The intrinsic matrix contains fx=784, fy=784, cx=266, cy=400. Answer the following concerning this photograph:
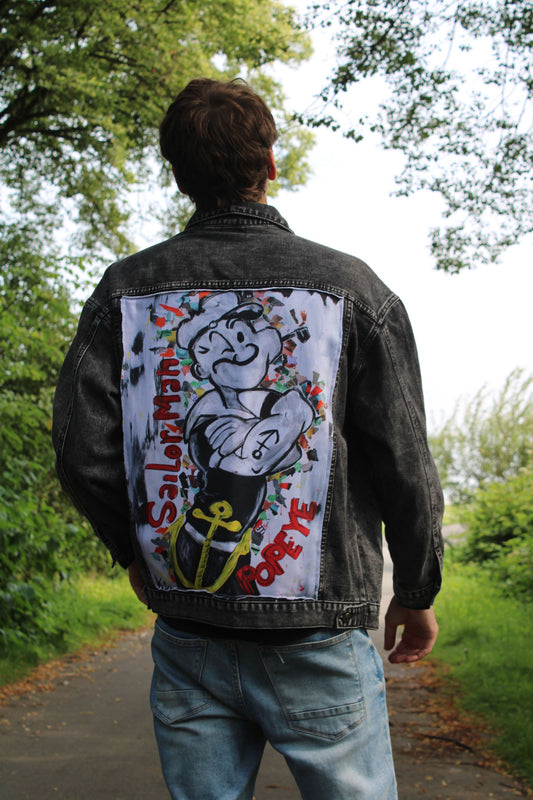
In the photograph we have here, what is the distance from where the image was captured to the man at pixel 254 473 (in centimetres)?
149

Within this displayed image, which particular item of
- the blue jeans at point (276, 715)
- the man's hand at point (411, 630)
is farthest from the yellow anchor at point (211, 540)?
the man's hand at point (411, 630)

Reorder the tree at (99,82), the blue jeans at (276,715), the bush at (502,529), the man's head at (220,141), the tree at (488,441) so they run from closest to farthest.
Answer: the blue jeans at (276,715) → the man's head at (220,141) → the bush at (502,529) → the tree at (99,82) → the tree at (488,441)

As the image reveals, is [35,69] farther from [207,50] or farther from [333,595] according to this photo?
[333,595]

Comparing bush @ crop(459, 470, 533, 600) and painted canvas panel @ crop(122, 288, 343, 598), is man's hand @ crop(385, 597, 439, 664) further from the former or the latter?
bush @ crop(459, 470, 533, 600)

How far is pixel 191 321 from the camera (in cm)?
161

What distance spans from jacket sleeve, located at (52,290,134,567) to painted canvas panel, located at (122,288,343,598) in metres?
0.06

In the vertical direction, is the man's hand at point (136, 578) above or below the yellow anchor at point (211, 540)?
below

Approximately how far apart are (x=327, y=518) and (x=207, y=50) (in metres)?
12.8

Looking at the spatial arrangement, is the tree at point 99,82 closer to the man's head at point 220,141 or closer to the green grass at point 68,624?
the green grass at point 68,624

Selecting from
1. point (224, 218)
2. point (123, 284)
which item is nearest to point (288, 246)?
point (224, 218)

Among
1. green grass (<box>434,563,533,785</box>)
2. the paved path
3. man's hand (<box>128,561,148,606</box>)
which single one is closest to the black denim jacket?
man's hand (<box>128,561,148,606</box>)

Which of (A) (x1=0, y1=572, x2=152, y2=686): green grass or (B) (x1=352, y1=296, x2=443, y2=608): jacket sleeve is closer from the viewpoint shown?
(B) (x1=352, y1=296, x2=443, y2=608): jacket sleeve

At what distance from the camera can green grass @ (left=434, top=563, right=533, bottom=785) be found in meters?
4.20

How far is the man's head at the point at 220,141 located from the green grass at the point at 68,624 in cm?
465
